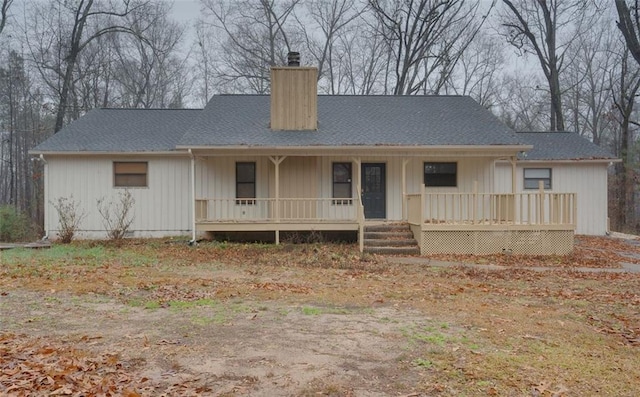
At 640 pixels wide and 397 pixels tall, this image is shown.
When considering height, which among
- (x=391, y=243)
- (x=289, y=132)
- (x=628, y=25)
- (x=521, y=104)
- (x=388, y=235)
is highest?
(x=521, y=104)

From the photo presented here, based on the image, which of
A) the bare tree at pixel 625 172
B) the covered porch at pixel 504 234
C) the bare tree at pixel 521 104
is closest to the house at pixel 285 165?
the covered porch at pixel 504 234

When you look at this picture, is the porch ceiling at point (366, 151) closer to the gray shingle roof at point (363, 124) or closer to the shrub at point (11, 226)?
the gray shingle roof at point (363, 124)

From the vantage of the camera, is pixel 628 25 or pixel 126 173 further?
pixel 126 173

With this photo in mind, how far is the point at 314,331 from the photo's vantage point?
5316 mm

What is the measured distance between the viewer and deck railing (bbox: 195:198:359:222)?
14.4 metres

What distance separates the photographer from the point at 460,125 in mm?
15773

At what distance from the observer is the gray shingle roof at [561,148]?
1741 centimetres

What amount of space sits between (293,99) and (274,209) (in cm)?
386

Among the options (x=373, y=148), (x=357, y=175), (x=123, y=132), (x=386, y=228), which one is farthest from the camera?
(x=123, y=132)

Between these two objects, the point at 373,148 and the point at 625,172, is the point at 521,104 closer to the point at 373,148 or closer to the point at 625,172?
the point at 625,172

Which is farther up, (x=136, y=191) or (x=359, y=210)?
(x=136, y=191)

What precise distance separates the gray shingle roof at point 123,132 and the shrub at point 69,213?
5.57 ft

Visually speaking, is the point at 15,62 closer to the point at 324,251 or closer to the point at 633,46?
the point at 324,251

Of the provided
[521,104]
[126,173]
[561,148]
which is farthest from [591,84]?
[126,173]
